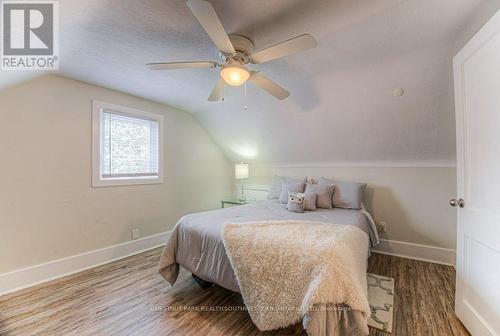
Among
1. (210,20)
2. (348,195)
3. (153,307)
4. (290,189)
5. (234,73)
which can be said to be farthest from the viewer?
(290,189)

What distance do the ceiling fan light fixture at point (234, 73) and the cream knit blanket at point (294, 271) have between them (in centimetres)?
123

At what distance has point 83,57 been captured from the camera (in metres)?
1.98

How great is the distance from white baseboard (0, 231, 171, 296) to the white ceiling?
1.84 metres

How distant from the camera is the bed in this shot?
5.88ft

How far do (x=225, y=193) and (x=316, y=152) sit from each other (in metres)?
2.13

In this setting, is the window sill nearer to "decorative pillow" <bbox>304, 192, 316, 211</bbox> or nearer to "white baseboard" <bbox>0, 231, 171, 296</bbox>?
"white baseboard" <bbox>0, 231, 171, 296</bbox>

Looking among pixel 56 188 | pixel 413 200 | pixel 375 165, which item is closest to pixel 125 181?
pixel 56 188

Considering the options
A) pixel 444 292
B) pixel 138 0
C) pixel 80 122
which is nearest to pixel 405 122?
pixel 444 292

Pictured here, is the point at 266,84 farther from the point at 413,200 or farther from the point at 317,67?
the point at 413,200

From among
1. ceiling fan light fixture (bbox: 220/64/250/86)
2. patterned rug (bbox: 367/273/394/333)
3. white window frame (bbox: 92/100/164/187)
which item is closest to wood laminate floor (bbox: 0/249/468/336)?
patterned rug (bbox: 367/273/394/333)

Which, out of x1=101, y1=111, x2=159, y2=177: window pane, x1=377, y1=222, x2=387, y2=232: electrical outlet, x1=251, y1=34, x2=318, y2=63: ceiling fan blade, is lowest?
x1=377, y1=222, x2=387, y2=232: electrical outlet

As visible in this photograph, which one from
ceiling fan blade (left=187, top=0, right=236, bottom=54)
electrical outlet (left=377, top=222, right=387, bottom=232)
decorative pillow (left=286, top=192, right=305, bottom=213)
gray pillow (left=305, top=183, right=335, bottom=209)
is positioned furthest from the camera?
electrical outlet (left=377, top=222, right=387, bottom=232)

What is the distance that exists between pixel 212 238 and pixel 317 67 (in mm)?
1990

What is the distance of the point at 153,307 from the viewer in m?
1.86
